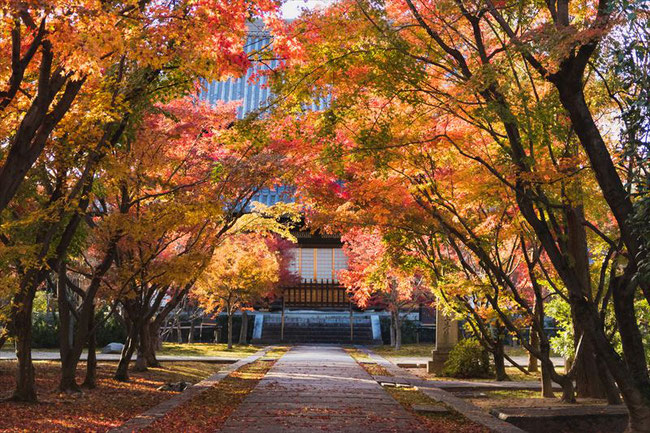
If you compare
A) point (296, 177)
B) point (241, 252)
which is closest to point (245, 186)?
point (296, 177)

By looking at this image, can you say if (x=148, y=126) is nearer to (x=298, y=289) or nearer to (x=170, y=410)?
(x=170, y=410)

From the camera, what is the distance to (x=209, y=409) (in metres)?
9.12

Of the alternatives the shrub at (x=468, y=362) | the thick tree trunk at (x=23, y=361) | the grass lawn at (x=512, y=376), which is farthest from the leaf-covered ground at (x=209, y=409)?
the shrub at (x=468, y=362)

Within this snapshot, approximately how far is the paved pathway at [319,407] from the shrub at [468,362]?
2298 millimetres

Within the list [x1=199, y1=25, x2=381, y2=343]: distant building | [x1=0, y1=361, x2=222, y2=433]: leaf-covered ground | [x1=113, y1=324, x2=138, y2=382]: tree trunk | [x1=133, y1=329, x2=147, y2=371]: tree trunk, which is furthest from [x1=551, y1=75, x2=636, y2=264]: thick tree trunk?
[x1=199, y1=25, x2=381, y2=343]: distant building

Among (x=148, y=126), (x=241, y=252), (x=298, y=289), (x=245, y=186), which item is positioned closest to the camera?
(x=148, y=126)

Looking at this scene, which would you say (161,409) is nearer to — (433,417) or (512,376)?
(433,417)

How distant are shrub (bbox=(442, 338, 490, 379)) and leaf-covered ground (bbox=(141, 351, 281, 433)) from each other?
16.0ft

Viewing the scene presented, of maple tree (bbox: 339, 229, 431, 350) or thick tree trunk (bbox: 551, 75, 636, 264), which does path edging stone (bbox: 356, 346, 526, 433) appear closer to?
thick tree trunk (bbox: 551, 75, 636, 264)

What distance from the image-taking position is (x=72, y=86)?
6020 millimetres

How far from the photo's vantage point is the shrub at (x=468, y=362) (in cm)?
1556

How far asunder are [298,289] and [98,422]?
31.9 metres

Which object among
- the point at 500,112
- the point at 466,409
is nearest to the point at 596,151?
the point at 500,112

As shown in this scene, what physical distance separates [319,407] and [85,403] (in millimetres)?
3727
